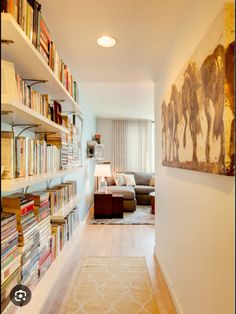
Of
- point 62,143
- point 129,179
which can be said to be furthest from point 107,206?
point 62,143

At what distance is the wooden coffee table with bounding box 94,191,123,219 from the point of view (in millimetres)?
4859

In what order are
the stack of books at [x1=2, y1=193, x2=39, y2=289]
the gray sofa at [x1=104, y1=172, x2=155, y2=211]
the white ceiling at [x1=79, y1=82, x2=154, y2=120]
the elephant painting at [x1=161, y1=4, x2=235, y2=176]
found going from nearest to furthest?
the elephant painting at [x1=161, y1=4, x2=235, y2=176] → the stack of books at [x1=2, y1=193, x2=39, y2=289] → the white ceiling at [x1=79, y1=82, x2=154, y2=120] → the gray sofa at [x1=104, y1=172, x2=155, y2=211]

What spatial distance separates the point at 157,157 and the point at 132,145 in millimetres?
4349

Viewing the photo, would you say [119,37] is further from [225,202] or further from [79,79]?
[225,202]

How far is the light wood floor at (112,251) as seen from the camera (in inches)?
80.7

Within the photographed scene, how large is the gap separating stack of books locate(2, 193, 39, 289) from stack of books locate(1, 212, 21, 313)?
0.21ft

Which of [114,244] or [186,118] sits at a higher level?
[186,118]

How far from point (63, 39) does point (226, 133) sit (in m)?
1.69

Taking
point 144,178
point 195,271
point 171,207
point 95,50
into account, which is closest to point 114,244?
point 171,207

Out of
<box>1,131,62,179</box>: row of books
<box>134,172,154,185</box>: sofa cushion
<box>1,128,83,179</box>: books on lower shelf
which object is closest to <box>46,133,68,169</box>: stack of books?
<box>1,128,83,179</box>: books on lower shelf

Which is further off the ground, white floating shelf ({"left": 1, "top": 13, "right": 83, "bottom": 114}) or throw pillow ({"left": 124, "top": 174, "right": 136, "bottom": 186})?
white floating shelf ({"left": 1, "top": 13, "right": 83, "bottom": 114})

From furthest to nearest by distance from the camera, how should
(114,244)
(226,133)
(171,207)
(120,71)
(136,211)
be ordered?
1. (136,211)
2. (114,244)
3. (120,71)
4. (171,207)
5. (226,133)

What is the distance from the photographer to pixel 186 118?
62.1 inches

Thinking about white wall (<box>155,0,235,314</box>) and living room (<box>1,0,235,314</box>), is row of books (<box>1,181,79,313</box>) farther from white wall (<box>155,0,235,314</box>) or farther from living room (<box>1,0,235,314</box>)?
white wall (<box>155,0,235,314</box>)
